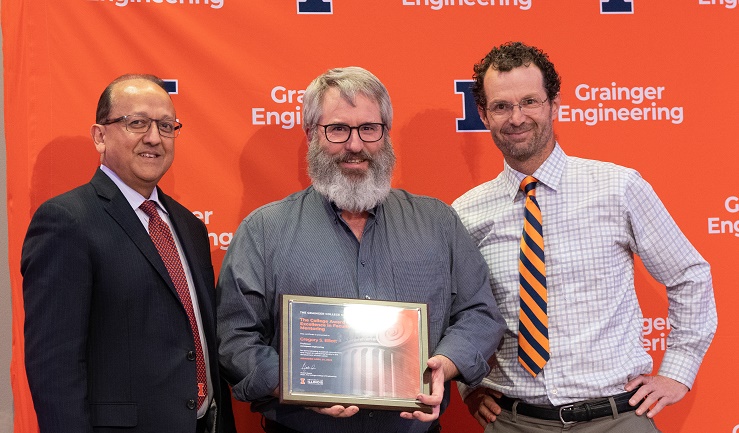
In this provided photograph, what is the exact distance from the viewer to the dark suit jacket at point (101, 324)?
2.42 meters

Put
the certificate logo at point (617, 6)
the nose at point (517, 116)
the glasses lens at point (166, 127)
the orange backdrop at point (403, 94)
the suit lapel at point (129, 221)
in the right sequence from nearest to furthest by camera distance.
A: 1. the suit lapel at point (129, 221)
2. the glasses lens at point (166, 127)
3. the nose at point (517, 116)
4. the orange backdrop at point (403, 94)
5. the certificate logo at point (617, 6)

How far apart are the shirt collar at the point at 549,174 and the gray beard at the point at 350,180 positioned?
537 millimetres

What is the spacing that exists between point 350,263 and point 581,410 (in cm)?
99

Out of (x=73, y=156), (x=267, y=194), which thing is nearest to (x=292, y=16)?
(x=267, y=194)

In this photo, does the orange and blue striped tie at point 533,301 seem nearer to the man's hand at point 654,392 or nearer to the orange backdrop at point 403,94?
the man's hand at point 654,392

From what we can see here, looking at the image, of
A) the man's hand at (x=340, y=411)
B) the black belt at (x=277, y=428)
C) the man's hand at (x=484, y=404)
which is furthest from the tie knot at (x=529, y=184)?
the man's hand at (x=340, y=411)

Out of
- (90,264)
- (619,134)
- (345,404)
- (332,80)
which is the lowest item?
(345,404)

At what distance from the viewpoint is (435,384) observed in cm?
256

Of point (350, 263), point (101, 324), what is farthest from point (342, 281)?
point (101, 324)

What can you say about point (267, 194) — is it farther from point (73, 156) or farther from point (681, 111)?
point (681, 111)

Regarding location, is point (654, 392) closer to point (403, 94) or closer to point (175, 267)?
point (403, 94)

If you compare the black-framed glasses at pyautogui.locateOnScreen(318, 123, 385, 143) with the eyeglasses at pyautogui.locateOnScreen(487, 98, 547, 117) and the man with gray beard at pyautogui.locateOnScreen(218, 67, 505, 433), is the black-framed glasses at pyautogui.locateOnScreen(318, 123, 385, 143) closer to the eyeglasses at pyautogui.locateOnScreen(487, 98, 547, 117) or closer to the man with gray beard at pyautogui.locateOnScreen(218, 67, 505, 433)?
the man with gray beard at pyautogui.locateOnScreen(218, 67, 505, 433)

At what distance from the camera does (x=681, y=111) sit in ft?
12.5

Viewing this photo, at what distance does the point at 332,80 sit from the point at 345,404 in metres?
1.17
